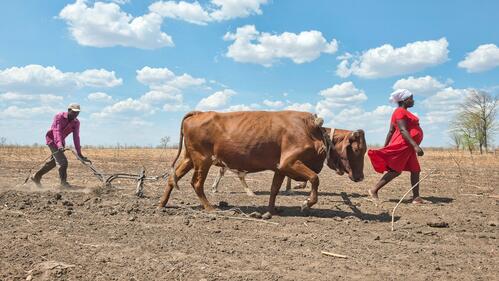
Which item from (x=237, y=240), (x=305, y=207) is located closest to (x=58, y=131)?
(x=305, y=207)

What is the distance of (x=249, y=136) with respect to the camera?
838 centimetres

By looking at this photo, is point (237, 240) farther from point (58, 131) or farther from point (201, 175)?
point (58, 131)

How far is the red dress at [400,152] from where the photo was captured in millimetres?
9773

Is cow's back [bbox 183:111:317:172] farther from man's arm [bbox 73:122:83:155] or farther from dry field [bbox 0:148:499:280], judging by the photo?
man's arm [bbox 73:122:83:155]

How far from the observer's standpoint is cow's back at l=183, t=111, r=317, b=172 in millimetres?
8281

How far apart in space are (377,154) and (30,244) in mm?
6569

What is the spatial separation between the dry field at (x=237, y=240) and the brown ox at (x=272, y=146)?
77 centimetres

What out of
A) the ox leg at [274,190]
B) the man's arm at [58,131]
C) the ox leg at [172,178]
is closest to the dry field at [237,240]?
the ox leg at [172,178]

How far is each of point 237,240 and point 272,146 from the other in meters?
2.29

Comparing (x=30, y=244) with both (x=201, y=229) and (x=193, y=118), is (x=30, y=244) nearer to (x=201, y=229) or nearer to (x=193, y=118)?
(x=201, y=229)

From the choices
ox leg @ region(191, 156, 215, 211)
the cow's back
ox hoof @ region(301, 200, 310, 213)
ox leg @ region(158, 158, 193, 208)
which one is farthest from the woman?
ox leg @ region(158, 158, 193, 208)

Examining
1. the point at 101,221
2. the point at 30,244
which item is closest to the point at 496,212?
the point at 101,221

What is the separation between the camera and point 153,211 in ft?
27.6

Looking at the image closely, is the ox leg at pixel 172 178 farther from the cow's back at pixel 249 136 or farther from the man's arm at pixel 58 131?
the man's arm at pixel 58 131
